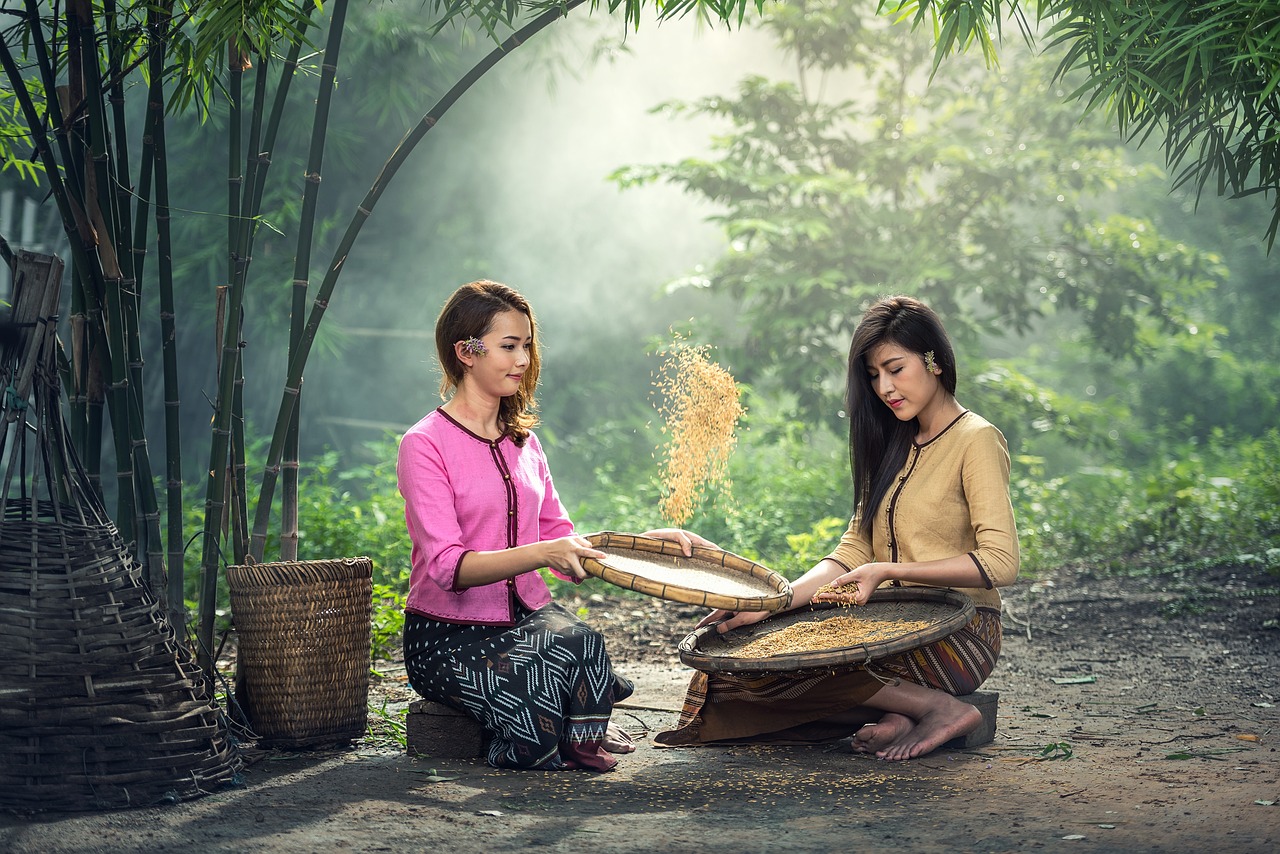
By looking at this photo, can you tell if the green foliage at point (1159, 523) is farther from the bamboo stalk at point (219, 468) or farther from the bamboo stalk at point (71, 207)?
the bamboo stalk at point (71, 207)

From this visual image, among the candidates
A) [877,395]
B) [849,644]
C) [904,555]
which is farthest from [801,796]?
[877,395]

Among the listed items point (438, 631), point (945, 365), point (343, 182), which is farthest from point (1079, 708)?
point (343, 182)

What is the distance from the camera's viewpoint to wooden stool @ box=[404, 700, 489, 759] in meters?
3.26

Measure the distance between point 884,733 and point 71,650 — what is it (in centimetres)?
218

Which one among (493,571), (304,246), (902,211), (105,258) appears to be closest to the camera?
(493,571)

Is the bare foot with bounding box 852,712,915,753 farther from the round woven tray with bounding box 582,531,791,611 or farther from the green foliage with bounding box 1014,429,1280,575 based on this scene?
the green foliage with bounding box 1014,429,1280,575

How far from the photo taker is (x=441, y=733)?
3266 millimetres

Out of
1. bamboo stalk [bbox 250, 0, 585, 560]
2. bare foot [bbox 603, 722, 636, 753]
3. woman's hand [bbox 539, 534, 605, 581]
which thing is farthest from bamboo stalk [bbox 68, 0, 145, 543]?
bare foot [bbox 603, 722, 636, 753]

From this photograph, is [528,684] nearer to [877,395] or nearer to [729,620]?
[729,620]

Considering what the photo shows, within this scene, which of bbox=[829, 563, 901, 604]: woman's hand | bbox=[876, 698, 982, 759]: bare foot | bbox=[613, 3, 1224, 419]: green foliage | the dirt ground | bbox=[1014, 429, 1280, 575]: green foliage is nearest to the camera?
the dirt ground

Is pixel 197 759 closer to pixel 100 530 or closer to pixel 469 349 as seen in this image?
pixel 100 530

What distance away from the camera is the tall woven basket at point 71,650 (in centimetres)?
263

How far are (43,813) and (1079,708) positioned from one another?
3.25 meters

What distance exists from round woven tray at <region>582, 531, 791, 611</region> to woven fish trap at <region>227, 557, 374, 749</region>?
2.57 feet
